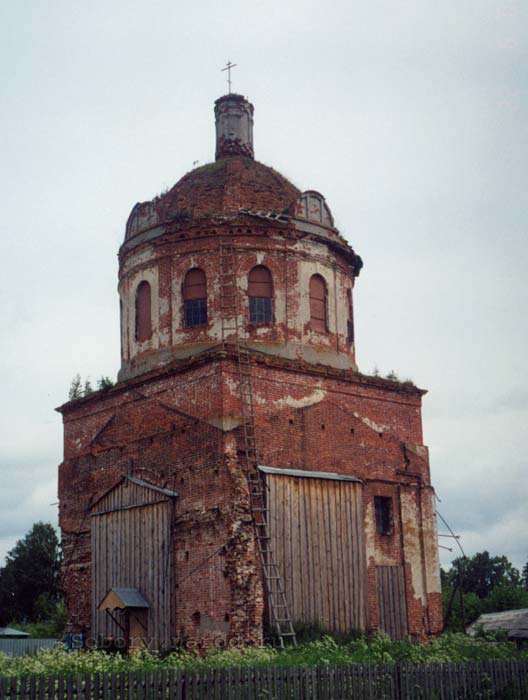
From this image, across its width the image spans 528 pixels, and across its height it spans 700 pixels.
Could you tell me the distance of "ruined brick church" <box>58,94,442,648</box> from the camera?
Result: 20219 millimetres

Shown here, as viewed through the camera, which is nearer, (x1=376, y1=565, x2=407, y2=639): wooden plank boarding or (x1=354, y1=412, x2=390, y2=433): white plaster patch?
(x1=376, y1=565, x2=407, y2=639): wooden plank boarding

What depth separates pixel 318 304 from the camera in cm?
2386

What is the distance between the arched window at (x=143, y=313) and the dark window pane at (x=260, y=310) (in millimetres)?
2591

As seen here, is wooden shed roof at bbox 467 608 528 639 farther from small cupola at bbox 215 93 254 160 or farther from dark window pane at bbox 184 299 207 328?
small cupola at bbox 215 93 254 160

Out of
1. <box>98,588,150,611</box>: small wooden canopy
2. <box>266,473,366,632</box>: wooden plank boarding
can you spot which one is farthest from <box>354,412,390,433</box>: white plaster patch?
<box>98,588,150,611</box>: small wooden canopy

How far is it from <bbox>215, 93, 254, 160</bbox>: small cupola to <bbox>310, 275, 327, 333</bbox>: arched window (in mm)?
4535

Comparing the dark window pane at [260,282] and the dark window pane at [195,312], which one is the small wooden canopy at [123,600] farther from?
the dark window pane at [260,282]

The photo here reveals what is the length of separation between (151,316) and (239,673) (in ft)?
39.4

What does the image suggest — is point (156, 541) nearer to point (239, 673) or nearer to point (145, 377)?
point (145, 377)

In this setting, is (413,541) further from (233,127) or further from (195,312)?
(233,127)

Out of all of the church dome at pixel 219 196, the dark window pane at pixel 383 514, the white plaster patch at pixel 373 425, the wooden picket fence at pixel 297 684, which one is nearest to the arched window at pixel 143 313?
the church dome at pixel 219 196

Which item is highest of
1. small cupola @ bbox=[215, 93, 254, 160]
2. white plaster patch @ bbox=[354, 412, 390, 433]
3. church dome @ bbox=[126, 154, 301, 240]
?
small cupola @ bbox=[215, 93, 254, 160]

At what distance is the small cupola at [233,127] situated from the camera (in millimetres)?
26188

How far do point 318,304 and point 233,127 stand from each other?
588 cm
